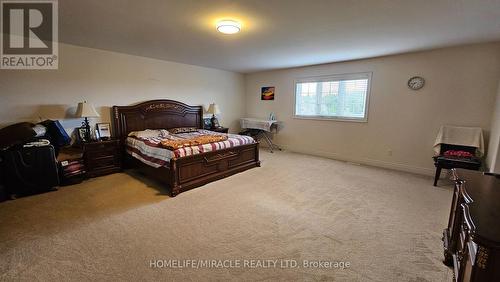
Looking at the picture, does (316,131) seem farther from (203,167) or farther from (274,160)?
(203,167)

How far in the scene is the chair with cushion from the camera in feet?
10.3

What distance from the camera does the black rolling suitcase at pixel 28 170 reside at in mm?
2779

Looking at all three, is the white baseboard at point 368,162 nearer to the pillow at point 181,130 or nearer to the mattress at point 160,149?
the mattress at point 160,149

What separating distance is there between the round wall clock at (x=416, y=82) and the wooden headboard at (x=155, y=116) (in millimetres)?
4532

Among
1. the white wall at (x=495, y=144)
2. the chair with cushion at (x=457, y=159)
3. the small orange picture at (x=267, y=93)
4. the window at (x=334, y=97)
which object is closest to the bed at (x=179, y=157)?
the small orange picture at (x=267, y=93)

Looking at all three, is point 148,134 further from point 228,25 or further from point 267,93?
point 267,93

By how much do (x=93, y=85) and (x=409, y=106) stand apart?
5.86 m

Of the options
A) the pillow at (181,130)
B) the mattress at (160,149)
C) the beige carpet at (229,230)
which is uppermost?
the pillow at (181,130)

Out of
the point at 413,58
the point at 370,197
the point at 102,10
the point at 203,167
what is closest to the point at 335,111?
the point at 413,58

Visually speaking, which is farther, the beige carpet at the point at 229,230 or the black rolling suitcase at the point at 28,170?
the black rolling suitcase at the point at 28,170

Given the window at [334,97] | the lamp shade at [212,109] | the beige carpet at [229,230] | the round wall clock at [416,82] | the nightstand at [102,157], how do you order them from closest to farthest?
the beige carpet at [229,230]
the nightstand at [102,157]
the round wall clock at [416,82]
the window at [334,97]
the lamp shade at [212,109]

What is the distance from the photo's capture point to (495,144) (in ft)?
9.35

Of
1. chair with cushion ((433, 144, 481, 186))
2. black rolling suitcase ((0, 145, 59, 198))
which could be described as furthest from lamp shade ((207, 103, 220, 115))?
chair with cushion ((433, 144, 481, 186))

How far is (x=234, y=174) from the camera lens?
3871mm
